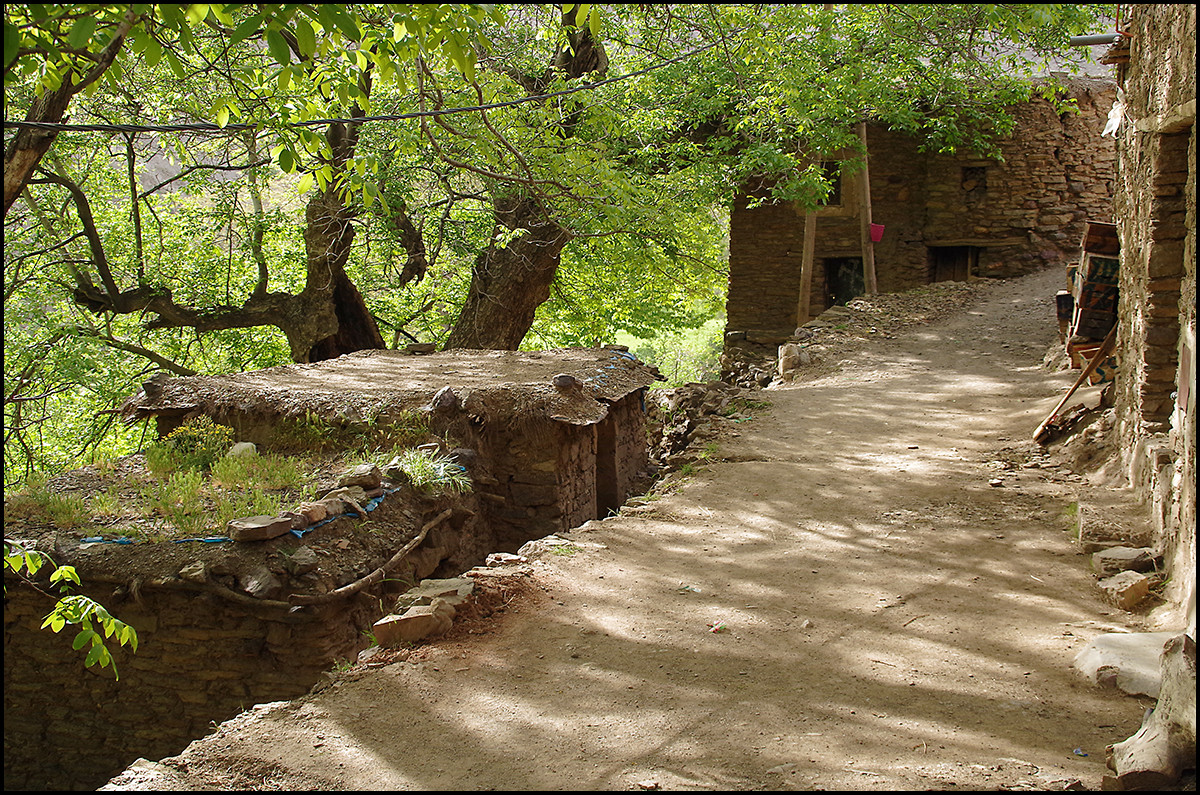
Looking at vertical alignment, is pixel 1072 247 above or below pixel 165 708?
above

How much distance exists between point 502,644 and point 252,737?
1221 mm

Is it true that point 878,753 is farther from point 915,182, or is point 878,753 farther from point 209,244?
point 915,182

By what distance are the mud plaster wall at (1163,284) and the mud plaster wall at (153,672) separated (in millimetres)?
4535

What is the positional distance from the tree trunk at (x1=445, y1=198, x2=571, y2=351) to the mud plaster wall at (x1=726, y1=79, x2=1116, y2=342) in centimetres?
469

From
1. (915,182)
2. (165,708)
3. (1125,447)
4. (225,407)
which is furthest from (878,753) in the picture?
(915,182)

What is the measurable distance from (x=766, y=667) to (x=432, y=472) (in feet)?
11.7

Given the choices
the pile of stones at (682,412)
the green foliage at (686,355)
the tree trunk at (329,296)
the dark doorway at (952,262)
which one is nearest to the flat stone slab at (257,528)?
the pile of stones at (682,412)

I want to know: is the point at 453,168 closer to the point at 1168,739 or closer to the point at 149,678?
the point at 149,678

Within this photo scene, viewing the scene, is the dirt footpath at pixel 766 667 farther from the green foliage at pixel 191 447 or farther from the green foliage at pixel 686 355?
the green foliage at pixel 686 355

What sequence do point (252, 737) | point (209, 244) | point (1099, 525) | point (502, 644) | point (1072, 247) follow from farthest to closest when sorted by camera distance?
1. point (1072, 247)
2. point (209, 244)
3. point (1099, 525)
4. point (502, 644)
5. point (252, 737)

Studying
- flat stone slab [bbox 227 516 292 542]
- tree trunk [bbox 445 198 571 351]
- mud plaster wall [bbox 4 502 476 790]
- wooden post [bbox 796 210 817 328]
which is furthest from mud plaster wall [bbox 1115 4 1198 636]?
tree trunk [bbox 445 198 571 351]

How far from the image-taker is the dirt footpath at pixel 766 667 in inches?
121

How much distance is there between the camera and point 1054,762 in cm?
293

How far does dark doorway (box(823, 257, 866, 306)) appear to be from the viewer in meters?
16.5
